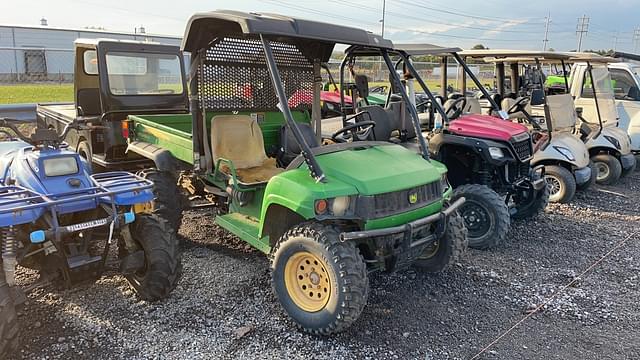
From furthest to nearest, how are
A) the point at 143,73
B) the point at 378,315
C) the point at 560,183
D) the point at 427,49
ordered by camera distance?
1. the point at 560,183
2. the point at 143,73
3. the point at 427,49
4. the point at 378,315

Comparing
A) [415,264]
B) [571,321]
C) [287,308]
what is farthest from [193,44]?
[571,321]

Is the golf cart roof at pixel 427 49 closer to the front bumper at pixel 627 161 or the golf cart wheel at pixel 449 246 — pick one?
the golf cart wheel at pixel 449 246

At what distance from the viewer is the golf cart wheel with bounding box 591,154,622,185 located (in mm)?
8188

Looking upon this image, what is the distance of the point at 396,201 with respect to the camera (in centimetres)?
338

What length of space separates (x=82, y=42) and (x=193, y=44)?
294cm

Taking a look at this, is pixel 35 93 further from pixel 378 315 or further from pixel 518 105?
pixel 378 315

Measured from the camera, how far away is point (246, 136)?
4914mm

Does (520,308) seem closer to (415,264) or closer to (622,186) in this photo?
(415,264)

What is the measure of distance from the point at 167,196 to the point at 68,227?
5.56 ft

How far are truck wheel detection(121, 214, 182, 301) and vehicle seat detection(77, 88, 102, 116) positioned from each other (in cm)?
352

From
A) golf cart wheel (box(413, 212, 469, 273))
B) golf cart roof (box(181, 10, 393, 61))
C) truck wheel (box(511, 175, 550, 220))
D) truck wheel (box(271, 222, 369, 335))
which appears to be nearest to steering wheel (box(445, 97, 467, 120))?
truck wheel (box(511, 175, 550, 220))

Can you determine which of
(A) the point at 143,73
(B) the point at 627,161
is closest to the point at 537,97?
(B) the point at 627,161

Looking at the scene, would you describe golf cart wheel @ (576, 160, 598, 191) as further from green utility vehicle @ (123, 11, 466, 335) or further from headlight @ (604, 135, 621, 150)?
green utility vehicle @ (123, 11, 466, 335)

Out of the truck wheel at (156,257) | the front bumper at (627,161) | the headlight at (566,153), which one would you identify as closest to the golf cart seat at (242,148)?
the truck wheel at (156,257)
